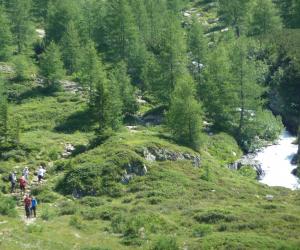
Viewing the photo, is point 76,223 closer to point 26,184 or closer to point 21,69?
point 26,184

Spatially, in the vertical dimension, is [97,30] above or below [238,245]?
above

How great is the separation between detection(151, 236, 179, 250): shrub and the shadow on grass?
38142 millimetres

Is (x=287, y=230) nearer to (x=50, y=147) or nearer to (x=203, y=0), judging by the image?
(x=50, y=147)

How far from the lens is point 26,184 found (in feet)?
174

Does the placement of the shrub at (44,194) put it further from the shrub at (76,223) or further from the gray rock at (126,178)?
the shrub at (76,223)

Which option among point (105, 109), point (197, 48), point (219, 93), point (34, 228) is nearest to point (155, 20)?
point (197, 48)

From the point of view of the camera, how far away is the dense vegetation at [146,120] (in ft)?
138

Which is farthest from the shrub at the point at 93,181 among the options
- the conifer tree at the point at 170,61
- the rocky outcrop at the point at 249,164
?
the conifer tree at the point at 170,61

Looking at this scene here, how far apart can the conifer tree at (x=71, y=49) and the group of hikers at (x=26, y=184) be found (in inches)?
1605

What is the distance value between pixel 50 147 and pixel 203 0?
323ft

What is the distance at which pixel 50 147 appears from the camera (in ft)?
208

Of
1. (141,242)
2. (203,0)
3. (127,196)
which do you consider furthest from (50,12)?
(141,242)

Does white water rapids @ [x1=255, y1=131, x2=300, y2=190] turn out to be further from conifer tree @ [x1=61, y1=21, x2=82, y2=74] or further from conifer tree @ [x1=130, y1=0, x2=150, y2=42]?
conifer tree @ [x1=130, y1=0, x2=150, y2=42]

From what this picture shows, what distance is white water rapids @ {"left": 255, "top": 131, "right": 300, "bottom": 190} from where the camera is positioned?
66.4 m
